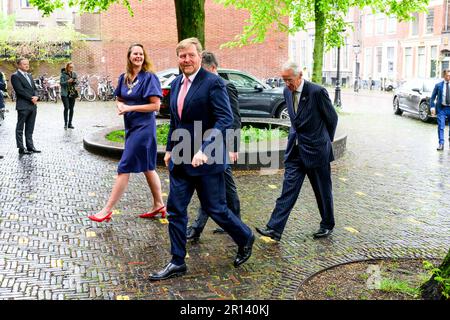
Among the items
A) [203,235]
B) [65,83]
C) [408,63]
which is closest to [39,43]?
[65,83]

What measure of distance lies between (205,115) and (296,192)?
161cm

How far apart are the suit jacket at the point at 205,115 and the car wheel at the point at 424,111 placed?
52.5 ft

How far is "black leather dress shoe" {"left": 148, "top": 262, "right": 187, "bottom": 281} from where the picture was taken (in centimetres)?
468

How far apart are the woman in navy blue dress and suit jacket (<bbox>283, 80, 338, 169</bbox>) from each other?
58.9 inches

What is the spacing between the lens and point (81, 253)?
17.5 ft

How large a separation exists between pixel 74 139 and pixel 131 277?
9679 mm

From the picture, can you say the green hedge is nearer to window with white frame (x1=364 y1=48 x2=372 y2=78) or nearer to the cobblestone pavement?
the cobblestone pavement

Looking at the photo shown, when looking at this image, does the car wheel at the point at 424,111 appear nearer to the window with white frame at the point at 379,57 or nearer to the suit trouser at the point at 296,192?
the suit trouser at the point at 296,192

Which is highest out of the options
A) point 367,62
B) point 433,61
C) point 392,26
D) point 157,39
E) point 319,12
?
point 392,26

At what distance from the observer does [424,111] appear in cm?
1942

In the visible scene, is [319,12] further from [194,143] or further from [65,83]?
[194,143]
